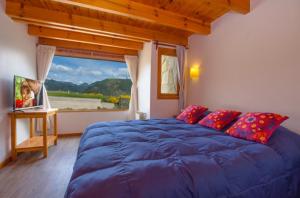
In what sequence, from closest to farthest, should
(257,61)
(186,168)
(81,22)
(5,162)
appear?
(186,168)
(257,61)
(5,162)
(81,22)

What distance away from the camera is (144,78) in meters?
3.90

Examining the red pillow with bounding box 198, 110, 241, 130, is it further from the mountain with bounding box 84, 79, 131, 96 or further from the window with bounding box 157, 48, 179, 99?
the mountain with bounding box 84, 79, 131, 96

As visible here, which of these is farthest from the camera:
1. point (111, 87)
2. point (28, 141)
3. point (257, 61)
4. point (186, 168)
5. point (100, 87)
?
point (111, 87)

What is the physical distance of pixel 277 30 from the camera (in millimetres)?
1984

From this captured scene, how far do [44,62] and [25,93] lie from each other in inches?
43.7

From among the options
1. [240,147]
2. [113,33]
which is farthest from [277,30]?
[113,33]

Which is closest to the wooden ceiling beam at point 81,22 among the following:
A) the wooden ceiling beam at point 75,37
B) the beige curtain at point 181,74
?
the beige curtain at point 181,74

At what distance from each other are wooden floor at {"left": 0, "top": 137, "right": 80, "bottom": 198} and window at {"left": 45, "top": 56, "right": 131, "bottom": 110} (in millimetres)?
1578

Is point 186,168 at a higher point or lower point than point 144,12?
lower

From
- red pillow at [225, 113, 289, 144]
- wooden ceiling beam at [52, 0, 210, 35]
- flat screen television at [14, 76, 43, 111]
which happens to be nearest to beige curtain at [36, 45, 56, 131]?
flat screen television at [14, 76, 43, 111]

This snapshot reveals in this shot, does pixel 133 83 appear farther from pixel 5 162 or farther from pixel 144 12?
pixel 5 162

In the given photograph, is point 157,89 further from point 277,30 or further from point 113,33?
point 277,30

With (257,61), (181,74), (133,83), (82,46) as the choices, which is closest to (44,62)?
(82,46)

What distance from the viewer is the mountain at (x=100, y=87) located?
407cm
